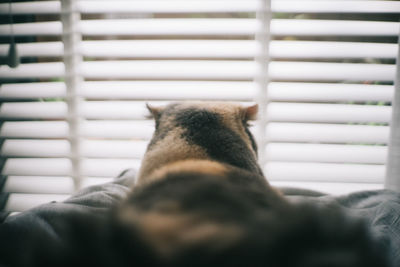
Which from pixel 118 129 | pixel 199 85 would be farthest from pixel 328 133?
pixel 118 129

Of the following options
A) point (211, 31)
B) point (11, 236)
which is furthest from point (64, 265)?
point (211, 31)

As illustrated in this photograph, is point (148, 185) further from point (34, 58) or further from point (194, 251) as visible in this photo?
point (34, 58)

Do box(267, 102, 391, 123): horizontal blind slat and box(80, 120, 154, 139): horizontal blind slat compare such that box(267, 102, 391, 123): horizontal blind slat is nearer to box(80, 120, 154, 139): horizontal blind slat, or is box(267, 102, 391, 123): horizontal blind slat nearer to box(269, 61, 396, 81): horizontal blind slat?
box(269, 61, 396, 81): horizontal blind slat

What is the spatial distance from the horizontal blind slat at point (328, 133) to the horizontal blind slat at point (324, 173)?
17 centimetres

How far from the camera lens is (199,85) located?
1.50 m

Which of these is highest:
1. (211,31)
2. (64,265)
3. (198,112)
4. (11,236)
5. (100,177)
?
(211,31)

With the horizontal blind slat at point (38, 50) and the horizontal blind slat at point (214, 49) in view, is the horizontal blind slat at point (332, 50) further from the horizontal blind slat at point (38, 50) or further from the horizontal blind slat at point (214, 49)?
the horizontal blind slat at point (38, 50)

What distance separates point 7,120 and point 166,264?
1763 mm

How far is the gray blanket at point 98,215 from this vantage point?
0.81 m

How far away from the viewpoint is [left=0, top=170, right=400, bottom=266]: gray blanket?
31.7 inches

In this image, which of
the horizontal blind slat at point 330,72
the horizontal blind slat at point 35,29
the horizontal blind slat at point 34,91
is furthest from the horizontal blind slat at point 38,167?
the horizontal blind slat at point 330,72

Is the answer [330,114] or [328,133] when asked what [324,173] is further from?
[330,114]

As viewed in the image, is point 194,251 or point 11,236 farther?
point 11,236

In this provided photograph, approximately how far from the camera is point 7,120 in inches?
63.7
